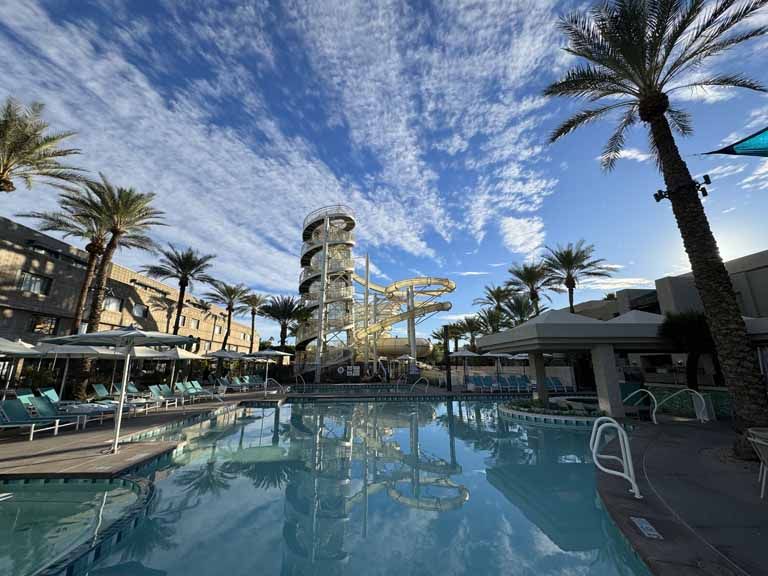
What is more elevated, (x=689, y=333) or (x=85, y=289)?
(x=85, y=289)

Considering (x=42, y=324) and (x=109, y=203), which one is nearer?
(x=109, y=203)

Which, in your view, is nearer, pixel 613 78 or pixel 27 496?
pixel 27 496

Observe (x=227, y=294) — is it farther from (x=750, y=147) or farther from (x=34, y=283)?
(x=750, y=147)

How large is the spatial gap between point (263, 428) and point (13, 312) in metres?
17.9

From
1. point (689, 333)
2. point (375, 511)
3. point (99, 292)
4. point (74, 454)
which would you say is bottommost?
point (375, 511)

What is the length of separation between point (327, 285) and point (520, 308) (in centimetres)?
1754

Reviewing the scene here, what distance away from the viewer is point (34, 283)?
1945 centimetres

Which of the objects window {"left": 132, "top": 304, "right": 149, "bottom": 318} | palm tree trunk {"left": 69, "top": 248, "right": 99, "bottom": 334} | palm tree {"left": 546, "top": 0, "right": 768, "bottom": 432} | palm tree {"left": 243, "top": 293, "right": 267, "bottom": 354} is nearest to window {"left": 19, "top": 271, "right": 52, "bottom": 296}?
palm tree trunk {"left": 69, "top": 248, "right": 99, "bottom": 334}

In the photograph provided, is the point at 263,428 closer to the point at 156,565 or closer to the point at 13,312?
the point at 156,565

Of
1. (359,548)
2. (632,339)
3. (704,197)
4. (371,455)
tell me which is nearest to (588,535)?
(359,548)

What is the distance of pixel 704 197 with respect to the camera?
24.5 feet

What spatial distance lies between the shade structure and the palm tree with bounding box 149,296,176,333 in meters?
34.4

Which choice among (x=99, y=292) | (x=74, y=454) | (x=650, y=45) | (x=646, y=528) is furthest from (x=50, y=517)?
(x=650, y=45)

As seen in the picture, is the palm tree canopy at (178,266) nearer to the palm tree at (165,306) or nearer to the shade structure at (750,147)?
the palm tree at (165,306)
